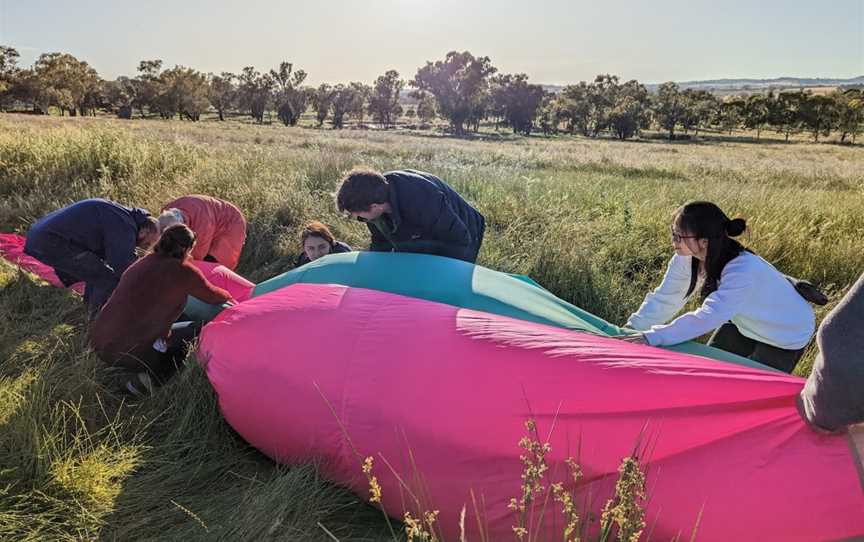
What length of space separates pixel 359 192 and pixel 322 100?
252 feet

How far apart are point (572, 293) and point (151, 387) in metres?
3.42

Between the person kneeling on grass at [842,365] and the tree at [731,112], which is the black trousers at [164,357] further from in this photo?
the tree at [731,112]

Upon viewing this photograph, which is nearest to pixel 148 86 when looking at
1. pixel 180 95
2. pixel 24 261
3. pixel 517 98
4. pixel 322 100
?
pixel 180 95

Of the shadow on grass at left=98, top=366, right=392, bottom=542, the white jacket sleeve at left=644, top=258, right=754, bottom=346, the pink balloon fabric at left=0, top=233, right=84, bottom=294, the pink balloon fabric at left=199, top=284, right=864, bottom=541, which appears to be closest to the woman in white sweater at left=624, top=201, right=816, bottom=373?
the white jacket sleeve at left=644, top=258, right=754, bottom=346

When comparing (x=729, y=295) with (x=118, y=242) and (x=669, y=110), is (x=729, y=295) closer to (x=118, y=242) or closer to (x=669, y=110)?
(x=118, y=242)

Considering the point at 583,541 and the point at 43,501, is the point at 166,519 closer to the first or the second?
the point at 43,501

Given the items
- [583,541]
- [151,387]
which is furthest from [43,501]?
[583,541]

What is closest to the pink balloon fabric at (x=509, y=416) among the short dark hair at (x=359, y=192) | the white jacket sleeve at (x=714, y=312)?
the white jacket sleeve at (x=714, y=312)

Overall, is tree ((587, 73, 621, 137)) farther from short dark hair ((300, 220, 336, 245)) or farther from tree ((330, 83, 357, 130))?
short dark hair ((300, 220, 336, 245))

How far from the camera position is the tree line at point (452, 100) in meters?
55.8

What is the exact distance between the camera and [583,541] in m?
1.95

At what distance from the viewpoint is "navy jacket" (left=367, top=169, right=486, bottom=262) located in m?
4.00

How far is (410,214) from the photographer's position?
4012 mm

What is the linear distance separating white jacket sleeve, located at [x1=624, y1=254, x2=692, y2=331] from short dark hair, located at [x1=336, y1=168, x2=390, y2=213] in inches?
69.8
